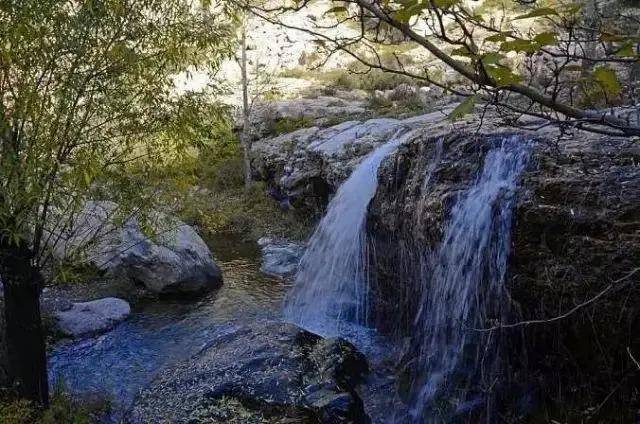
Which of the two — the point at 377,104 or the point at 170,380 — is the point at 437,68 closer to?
the point at 377,104

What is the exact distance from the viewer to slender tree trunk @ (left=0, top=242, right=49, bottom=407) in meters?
4.98

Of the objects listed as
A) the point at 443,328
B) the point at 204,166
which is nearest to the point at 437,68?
the point at 204,166

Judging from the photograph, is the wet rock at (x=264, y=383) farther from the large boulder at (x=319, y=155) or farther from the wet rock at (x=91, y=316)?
the large boulder at (x=319, y=155)

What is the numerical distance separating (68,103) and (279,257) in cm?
739

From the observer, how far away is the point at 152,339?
7707 mm

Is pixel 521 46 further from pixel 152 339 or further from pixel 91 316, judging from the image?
pixel 91 316

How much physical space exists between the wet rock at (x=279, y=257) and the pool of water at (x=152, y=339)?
367 millimetres

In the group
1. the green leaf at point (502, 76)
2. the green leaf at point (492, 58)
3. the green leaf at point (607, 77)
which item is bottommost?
the green leaf at point (607, 77)

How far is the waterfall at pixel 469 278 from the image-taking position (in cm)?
544

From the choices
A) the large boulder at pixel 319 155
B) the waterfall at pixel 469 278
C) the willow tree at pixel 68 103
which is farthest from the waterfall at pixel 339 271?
the willow tree at pixel 68 103

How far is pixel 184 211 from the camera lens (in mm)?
6953

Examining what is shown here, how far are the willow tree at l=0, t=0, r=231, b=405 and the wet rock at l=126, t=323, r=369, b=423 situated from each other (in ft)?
4.29

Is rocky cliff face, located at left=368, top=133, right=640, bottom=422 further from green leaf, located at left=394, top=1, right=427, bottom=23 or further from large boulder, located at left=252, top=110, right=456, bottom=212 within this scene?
large boulder, located at left=252, top=110, right=456, bottom=212

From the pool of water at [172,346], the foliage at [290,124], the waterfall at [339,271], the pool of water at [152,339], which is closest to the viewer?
the pool of water at [172,346]
